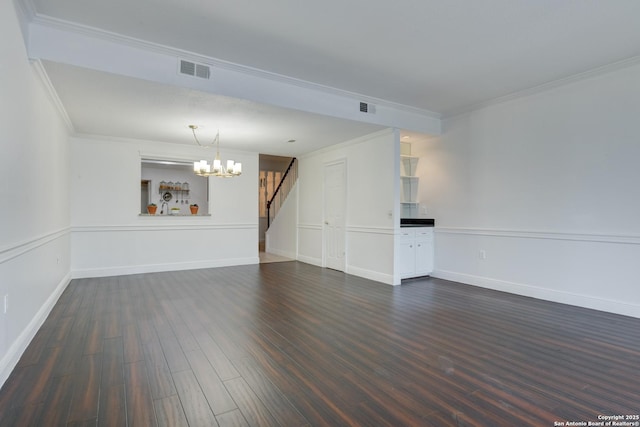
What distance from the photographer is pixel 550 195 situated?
4.39m

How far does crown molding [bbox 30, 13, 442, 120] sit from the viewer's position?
2977 mm

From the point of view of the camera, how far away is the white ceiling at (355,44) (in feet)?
9.14

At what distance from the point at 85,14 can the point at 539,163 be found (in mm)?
5486

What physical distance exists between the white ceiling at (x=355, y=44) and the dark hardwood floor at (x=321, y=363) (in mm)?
2541

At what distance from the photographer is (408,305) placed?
412 centimetres

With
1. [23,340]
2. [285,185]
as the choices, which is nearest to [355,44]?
[23,340]

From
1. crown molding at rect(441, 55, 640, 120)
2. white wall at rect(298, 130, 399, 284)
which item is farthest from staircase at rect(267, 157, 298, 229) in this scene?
crown molding at rect(441, 55, 640, 120)

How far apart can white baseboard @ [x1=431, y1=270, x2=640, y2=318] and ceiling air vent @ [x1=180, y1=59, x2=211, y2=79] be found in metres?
4.88

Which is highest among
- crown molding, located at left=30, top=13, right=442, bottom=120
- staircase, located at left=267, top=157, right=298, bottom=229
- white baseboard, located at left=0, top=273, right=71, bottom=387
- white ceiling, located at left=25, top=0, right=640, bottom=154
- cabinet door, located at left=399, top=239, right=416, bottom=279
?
white ceiling, located at left=25, top=0, right=640, bottom=154

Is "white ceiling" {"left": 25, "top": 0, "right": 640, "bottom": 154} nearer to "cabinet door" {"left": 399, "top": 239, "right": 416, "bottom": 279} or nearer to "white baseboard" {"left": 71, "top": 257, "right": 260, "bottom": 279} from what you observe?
"cabinet door" {"left": 399, "top": 239, "right": 416, "bottom": 279}

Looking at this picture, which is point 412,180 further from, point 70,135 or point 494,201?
point 70,135

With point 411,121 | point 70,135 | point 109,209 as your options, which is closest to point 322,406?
point 411,121

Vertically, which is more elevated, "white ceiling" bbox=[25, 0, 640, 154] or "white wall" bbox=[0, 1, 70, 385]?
"white ceiling" bbox=[25, 0, 640, 154]

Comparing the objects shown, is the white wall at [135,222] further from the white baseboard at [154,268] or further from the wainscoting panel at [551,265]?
the wainscoting panel at [551,265]
